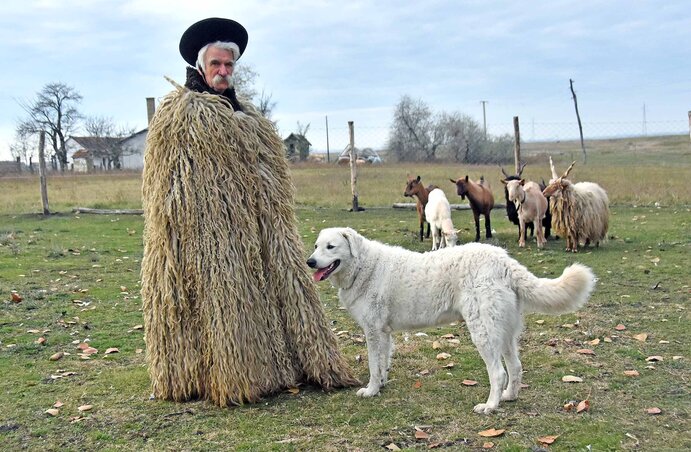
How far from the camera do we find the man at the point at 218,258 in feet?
18.6

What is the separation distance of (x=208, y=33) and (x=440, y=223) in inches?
348

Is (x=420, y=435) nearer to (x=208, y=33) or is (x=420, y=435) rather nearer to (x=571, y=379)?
(x=571, y=379)

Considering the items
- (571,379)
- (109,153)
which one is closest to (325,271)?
(571,379)

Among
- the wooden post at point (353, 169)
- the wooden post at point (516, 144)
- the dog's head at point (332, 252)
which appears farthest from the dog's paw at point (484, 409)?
the wooden post at point (353, 169)

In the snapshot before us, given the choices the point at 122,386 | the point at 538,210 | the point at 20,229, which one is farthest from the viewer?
the point at 20,229

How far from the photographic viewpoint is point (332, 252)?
6008 mm

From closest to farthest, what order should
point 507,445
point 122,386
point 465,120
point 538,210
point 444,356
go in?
point 507,445 → point 122,386 → point 444,356 → point 538,210 → point 465,120

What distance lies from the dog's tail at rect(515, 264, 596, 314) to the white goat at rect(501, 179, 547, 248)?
9225 mm

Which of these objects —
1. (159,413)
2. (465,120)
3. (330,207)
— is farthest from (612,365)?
(465,120)

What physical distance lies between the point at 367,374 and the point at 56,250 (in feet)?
35.2

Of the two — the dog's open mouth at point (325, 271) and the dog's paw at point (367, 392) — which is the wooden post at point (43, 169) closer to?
the dog's open mouth at point (325, 271)

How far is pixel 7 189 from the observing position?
33562 mm

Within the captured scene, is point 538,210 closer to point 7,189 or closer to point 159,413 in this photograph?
point 159,413

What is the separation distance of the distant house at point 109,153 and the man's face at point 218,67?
64814 millimetres
